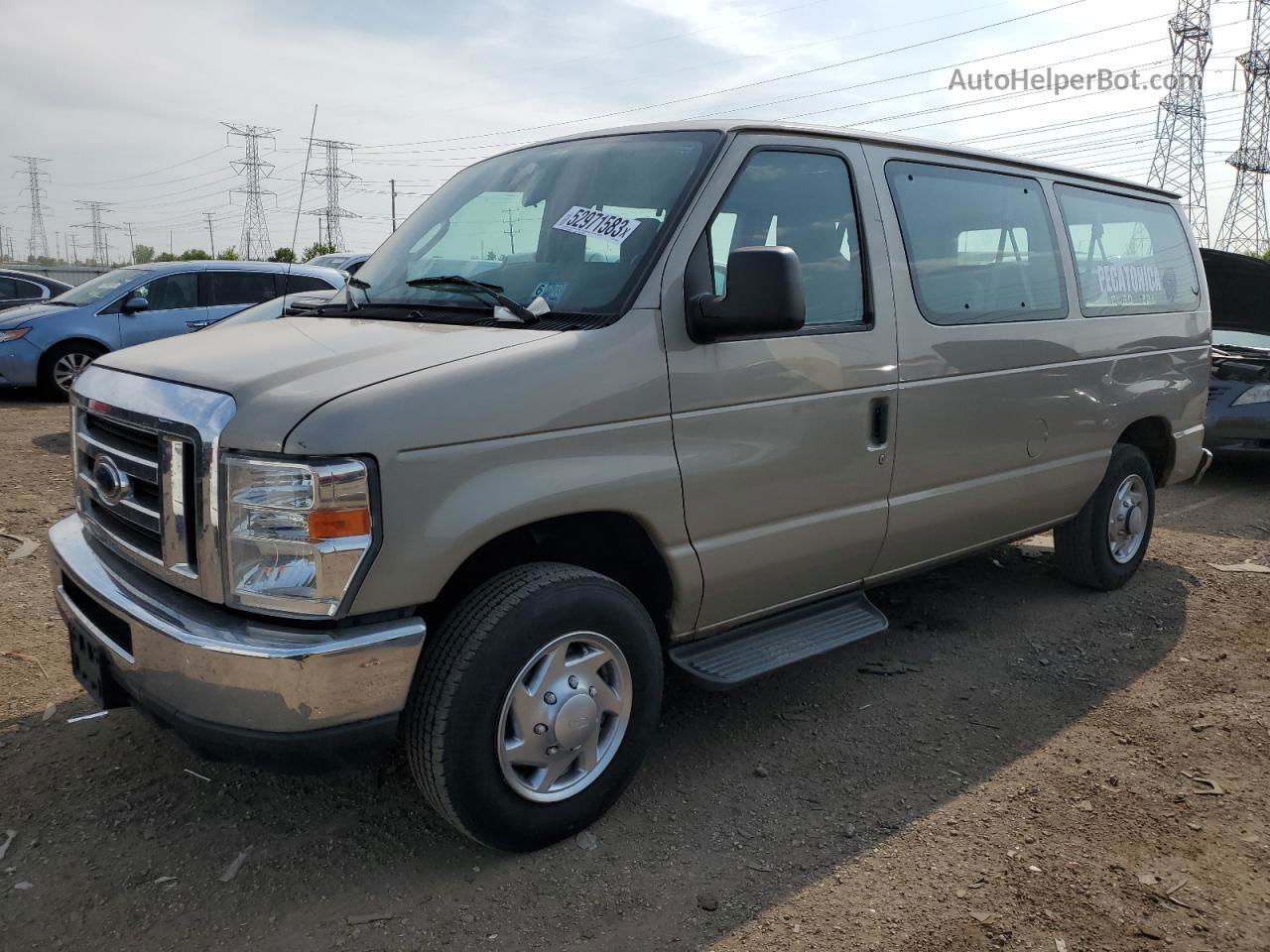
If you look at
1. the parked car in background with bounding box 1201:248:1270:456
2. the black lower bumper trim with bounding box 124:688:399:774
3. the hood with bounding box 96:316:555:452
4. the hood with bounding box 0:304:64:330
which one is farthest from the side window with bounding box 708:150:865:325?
the hood with bounding box 0:304:64:330

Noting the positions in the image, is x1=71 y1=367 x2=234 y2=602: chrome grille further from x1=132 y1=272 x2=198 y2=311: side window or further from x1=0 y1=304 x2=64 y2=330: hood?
x1=0 y1=304 x2=64 y2=330: hood

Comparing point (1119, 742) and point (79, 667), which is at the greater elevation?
point (79, 667)

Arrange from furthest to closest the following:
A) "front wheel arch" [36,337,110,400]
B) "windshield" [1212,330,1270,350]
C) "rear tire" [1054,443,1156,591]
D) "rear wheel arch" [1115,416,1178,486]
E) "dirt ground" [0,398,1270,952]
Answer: "front wheel arch" [36,337,110,400]
"windshield" [1212,330,1270,350]
"rear wheel arch" [1115,416,1178,486]
"rear tire" [1054,443,1156,591]
"dirt ground" [0,398,1270,952]

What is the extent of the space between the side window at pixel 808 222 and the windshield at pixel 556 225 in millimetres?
191

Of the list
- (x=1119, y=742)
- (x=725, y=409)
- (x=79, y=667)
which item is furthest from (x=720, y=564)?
(x=79, y=667)

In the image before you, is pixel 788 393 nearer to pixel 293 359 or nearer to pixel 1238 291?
pixel 293 359

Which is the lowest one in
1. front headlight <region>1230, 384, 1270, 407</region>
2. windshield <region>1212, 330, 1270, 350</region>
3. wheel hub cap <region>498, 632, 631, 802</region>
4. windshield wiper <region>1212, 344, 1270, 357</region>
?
wheel hub cap <region>498, 632, 631, 802</region>

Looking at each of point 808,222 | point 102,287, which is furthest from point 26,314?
point 808,222

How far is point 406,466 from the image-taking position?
2.46 m

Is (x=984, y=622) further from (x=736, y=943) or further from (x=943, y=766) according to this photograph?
(x=736, y=943)

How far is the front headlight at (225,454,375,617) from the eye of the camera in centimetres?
238

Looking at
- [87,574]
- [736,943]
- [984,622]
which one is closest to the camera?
[736,943]

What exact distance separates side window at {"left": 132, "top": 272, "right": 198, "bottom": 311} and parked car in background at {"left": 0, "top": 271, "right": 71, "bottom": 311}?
3.66m

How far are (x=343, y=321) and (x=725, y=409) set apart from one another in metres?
1.30
